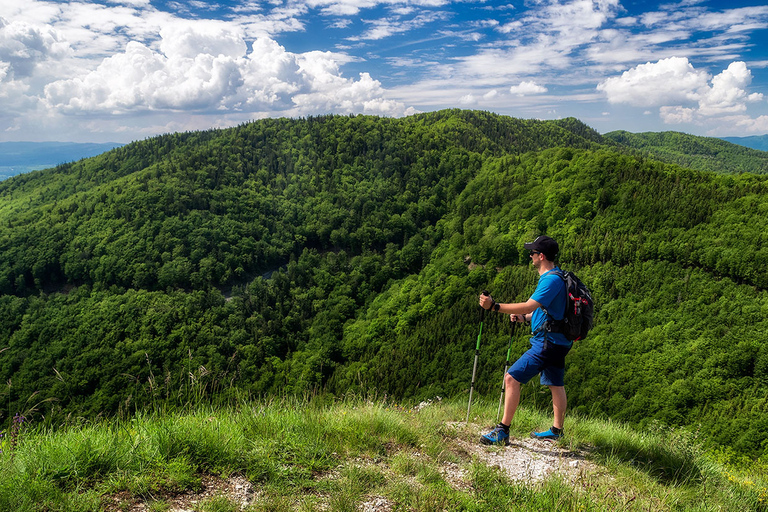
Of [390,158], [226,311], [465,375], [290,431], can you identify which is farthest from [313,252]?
[290,431]

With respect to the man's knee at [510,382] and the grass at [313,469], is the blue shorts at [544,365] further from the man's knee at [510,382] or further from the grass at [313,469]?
the grass at [313,469]

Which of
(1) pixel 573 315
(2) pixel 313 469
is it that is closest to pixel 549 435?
(1) pixel 573 315

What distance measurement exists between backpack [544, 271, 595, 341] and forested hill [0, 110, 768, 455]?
832 inches

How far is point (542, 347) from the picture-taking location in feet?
15.8

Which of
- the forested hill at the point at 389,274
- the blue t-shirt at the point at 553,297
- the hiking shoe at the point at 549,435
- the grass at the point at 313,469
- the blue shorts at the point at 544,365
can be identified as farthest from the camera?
the forested hill at the point at 389,274

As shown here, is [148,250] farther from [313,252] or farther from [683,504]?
[683,504]

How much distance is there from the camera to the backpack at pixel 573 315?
4641 mm

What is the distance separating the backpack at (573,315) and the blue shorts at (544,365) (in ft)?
0.69

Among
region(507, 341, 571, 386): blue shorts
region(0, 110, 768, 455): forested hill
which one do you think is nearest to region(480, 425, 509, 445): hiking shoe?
region(507, 341, 571, 386): blue shorts

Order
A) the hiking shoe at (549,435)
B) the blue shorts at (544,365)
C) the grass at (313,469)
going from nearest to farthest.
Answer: the grass at (313,469) < the blue shorts at (544,365) < the hiking shoe at (549,435)

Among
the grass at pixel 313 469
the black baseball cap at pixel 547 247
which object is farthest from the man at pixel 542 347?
the grass at pixel 313 469

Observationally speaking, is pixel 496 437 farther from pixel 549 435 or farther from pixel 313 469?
pixel 313 469

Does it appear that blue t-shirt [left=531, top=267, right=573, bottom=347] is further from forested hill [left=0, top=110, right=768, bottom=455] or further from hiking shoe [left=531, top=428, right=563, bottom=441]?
forested hill [left=0, top=110, right=768, bottom=455]

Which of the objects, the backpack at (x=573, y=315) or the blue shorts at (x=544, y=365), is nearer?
the backpack at (x=573, y=315)
